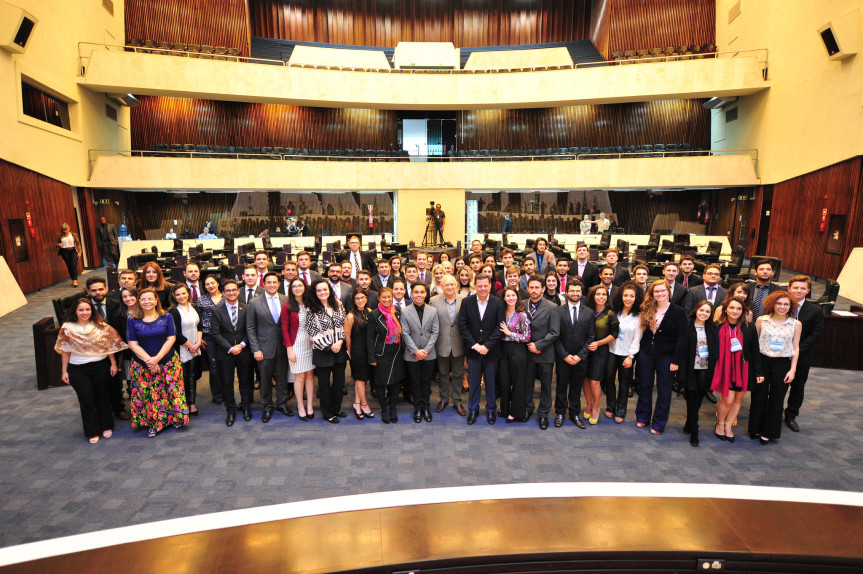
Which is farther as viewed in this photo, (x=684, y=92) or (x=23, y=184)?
(x=684, y=92)

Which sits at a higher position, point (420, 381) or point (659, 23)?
point (659, 23)

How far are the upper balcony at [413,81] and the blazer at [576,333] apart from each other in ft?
50.3

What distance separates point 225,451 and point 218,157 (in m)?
16.0

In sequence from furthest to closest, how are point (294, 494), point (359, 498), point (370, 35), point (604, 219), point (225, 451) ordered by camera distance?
point (370, 35), point (604, 219), point (225, 451), point (294, 494), point (359, 498)

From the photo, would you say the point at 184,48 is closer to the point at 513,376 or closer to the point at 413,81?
the point at 413,81

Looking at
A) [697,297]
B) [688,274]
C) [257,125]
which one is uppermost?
[257,125]

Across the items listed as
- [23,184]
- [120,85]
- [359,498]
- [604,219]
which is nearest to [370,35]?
[120,85]

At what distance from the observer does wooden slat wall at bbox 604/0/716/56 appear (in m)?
19.9

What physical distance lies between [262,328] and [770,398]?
4898mm

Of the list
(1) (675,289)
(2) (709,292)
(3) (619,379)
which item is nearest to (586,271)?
(1) (675,289)

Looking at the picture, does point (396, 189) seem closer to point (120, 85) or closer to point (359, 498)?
point (120, 85)

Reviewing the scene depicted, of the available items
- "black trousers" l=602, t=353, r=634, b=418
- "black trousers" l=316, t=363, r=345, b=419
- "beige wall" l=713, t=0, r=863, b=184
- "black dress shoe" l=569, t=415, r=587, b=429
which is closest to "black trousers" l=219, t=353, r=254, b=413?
"black trousers" l=316, t=363, r=345, b=419

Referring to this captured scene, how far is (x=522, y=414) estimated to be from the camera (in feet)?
17.1

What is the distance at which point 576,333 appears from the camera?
5020 mm
